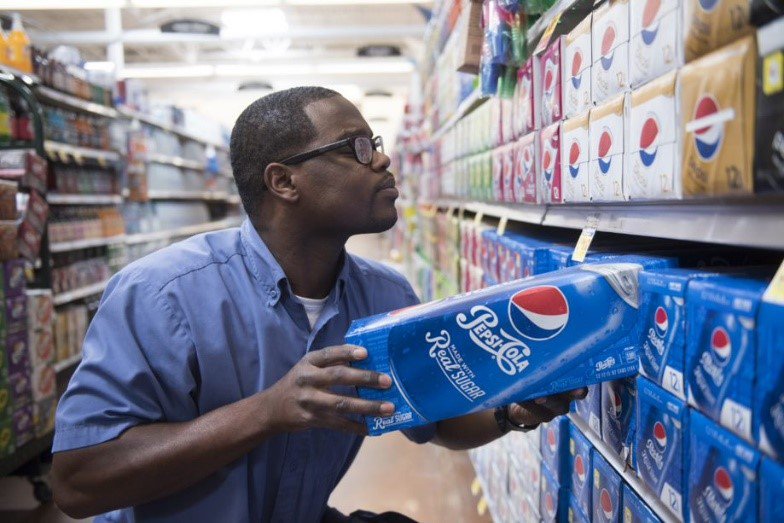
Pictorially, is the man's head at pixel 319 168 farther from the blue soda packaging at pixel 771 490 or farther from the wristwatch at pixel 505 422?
the blue soda packaging at pixel 771 490

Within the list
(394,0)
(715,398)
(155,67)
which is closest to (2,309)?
(715,398)

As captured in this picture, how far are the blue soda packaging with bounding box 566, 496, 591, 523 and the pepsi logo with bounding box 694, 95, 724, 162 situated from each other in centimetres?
99

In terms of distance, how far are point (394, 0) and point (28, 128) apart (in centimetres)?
421

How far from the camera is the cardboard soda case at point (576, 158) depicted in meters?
1.50

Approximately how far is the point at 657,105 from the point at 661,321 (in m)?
0.36

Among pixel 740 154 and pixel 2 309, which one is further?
pixel 2 309

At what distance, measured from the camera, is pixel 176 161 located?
9383 millimetres

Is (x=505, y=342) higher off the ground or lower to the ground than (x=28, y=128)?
lower

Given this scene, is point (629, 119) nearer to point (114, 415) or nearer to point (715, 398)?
point (715, 398)

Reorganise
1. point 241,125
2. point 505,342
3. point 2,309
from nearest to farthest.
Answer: point 505,342 < point 241,125 < point 2,309

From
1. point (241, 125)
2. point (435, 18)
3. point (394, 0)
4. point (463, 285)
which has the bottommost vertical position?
point (463, 285)

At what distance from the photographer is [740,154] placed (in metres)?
0.86

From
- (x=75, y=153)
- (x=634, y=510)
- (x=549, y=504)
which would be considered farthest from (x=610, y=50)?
(x=75, y=153)

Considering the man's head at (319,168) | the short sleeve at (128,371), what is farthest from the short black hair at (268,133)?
the short sleeve at (128,371)
